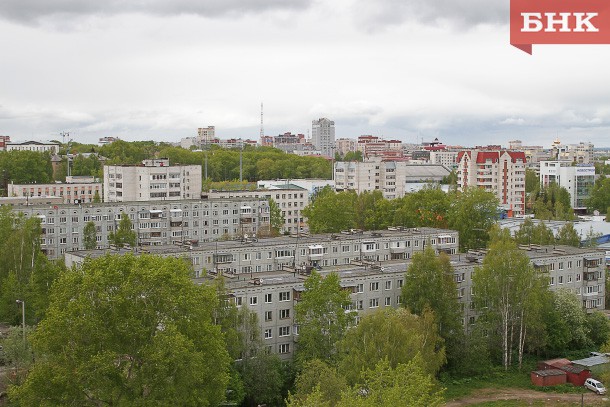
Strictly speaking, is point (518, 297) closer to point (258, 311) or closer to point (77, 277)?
point (258, 311)

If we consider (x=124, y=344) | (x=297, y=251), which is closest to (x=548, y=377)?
(x=297, y=251)

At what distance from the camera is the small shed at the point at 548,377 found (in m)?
25.6

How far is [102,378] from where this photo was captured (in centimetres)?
1695

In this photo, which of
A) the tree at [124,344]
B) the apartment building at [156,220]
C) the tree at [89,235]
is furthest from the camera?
the apartment building at [156,220]

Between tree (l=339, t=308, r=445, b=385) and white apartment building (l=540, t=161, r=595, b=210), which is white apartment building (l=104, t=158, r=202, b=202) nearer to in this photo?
tree (l=339, t=308, r=445, b=385)

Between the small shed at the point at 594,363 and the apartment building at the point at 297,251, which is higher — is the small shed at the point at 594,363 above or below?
below

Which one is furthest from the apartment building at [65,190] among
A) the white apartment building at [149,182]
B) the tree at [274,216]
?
the tree at [274,216]

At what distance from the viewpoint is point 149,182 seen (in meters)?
56.7

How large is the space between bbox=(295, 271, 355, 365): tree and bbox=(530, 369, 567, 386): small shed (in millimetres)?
6700

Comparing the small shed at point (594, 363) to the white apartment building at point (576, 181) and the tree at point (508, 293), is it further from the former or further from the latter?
the white apartment building at point (576, 181)

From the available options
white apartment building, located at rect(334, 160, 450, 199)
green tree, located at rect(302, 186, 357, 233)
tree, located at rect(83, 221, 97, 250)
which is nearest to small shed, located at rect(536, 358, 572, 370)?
green tree, located at rect(302, 186, 357, 233)

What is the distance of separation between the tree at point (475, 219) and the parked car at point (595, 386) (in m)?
20.8

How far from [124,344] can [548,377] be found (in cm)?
1481

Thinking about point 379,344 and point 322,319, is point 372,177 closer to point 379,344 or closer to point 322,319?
point 322,319
